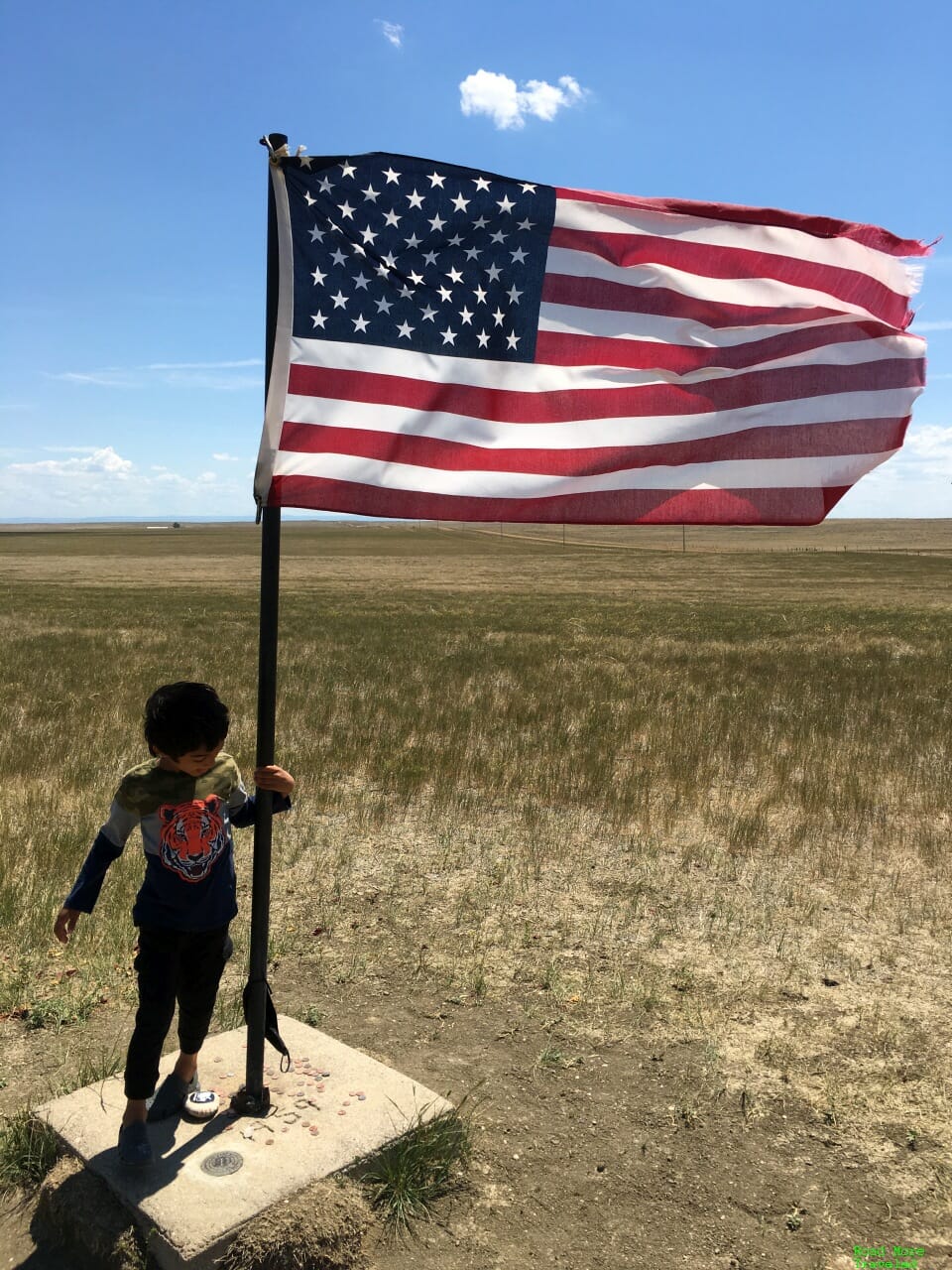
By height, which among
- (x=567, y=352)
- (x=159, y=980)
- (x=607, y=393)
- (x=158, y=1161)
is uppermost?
(x=567, y=352)

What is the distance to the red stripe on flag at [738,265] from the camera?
4375mm

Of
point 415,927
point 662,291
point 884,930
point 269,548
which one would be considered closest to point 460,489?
point 269,548

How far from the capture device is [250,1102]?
3.87 m

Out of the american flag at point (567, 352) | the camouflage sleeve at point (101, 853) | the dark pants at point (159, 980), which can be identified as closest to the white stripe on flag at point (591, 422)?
the american flag at point (567, 352)

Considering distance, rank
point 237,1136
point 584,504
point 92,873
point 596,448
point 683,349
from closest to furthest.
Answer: point 92,873 → point 237,1136 → point 584,504 → point 596,448 → point 683,349

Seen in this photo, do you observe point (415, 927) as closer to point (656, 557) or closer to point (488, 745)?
point (488, 745)

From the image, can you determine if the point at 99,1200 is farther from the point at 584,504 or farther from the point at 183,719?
the point at 584,504

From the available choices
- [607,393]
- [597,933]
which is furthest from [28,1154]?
[607,393]

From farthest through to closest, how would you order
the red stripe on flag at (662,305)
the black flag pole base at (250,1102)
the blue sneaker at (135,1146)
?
1. the red stripe on flag at (662,305)
2. the black flag pole base at (250,1102)
3. the blue sneaker at (135,1146)

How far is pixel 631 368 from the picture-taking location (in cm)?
444

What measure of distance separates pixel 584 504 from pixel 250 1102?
8.59 feet

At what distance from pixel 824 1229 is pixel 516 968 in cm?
240

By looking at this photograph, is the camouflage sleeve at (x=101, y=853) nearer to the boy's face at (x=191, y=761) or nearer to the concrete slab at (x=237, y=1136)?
the boy's face at (x=191, y=761)

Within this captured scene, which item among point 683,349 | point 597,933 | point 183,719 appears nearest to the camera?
point 183,719
